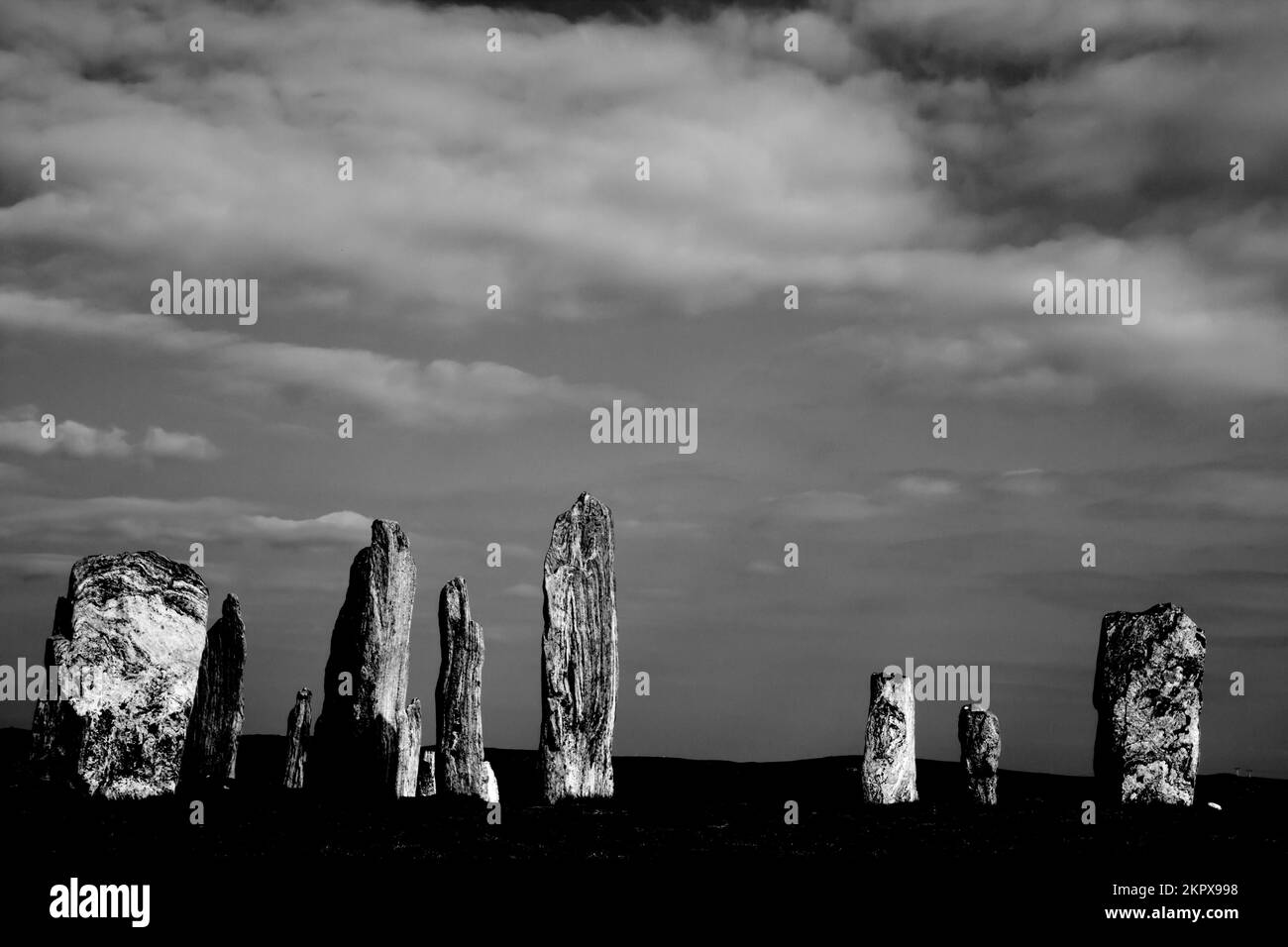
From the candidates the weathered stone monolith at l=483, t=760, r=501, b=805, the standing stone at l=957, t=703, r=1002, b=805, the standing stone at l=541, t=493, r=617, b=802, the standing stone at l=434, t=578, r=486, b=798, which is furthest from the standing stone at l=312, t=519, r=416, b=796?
the standing stone at l=957, t=703, r=1002, b=805

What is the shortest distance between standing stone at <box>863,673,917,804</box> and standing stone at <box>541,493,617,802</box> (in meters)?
3.49

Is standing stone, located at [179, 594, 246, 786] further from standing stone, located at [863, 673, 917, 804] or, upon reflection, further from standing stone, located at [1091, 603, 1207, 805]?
standing stone, located at [1091, 603, 1207, 805]

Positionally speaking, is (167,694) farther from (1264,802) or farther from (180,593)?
(1264,802)

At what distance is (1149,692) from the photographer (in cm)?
1917

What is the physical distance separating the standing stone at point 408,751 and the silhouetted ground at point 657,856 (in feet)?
2.69

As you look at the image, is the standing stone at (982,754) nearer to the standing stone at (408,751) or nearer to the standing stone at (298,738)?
the standing stone at (408,751)

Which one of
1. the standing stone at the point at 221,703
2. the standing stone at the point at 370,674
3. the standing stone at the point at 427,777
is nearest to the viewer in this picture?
the standing stone at the point at 370,674

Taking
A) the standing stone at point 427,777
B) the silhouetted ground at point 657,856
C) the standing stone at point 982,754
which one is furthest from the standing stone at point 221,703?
the standing stone at point 982,754

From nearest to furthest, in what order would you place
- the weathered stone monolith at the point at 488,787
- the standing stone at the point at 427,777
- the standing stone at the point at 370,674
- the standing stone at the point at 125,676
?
the standing stone at the point at 125,676 → the weathered stone monolith at the point at 488,787 → the standing stone at the point at 370,674 → the standing stone at the point at 427,777

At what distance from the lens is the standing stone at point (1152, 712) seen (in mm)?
18906

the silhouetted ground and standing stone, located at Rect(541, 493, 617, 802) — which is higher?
standing stone, located at Rect(541, 493, 617, 802)

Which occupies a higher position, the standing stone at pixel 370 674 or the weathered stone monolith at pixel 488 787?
the standing stone at pixel 370 674

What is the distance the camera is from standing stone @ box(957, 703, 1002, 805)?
60.1ft

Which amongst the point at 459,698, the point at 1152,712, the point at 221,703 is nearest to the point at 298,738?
the point at 221,703
